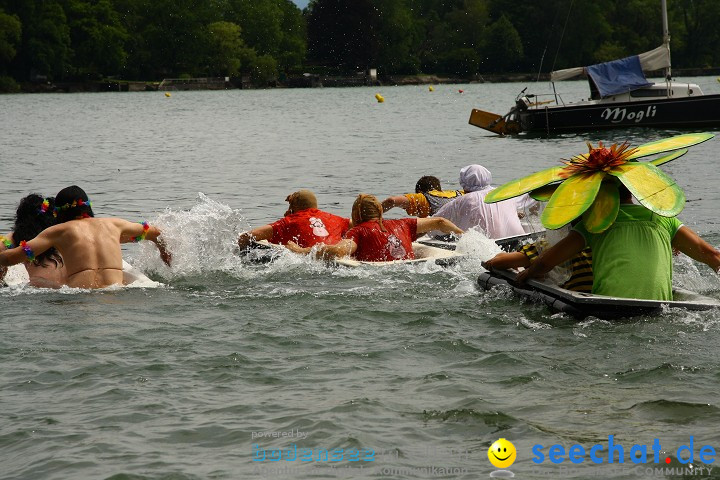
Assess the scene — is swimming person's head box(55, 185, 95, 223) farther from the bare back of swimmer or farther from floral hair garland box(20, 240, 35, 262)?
floral hair garland box(20, 240, 35, 262)

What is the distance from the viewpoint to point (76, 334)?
8.36 meters

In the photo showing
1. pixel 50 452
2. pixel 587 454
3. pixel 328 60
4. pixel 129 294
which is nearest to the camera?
pixel 587 454

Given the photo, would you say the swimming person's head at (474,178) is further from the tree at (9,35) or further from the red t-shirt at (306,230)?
the tree at (9,35)

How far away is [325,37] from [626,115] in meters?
95.8

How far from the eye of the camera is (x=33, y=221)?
1002 centimetres

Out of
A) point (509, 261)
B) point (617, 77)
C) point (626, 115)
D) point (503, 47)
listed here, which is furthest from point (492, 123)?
point (503, 47)

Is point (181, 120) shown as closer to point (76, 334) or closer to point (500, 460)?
point (76, 334)

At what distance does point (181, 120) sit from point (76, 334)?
4496 centimetres

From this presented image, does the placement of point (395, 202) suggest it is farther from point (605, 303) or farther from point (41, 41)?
point (41, 41)

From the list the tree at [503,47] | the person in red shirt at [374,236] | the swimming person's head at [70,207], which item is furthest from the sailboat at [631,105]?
the tree at [503,47]

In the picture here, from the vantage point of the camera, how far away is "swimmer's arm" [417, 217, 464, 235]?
427 inches

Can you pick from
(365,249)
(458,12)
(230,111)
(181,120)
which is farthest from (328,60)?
(365,249)

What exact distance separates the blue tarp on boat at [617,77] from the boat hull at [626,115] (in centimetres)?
55

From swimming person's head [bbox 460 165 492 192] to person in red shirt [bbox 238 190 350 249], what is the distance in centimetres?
136
